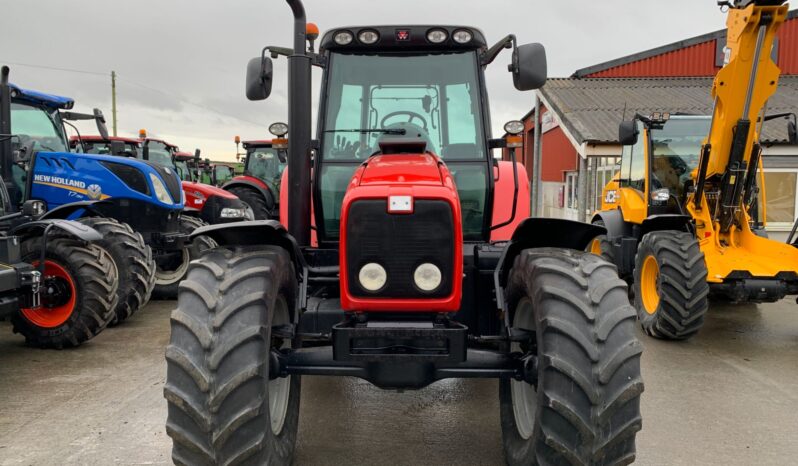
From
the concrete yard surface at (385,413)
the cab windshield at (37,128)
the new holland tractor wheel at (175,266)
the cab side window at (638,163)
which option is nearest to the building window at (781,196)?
the cab side window at (638,163)

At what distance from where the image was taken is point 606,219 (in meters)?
8.32

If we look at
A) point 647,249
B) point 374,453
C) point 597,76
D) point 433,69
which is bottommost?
point 374,453

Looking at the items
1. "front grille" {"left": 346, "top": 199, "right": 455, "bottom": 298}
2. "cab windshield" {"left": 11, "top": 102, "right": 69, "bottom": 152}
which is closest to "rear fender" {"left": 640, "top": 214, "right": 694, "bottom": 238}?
"front grille" {"left": 346, "top": 199, "right": 455, "bottom": 298}

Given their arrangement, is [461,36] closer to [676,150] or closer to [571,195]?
[676,150]

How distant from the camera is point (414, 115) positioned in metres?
4.14

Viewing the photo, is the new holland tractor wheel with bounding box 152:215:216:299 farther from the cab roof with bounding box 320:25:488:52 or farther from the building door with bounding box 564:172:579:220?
the building door with bounding box 564:172:579:220

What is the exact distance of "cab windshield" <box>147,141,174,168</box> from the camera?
13.5m

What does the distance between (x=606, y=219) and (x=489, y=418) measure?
4923mm

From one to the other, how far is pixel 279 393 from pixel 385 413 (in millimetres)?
1051

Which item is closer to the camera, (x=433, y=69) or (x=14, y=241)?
(x=433, y=69)

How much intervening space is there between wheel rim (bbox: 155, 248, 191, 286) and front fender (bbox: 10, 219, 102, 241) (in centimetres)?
270

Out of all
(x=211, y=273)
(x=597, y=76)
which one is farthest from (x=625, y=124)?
(x=597, y=76)

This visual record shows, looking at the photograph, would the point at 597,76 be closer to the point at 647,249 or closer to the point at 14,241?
the point at 647,249

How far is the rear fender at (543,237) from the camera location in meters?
3.20
